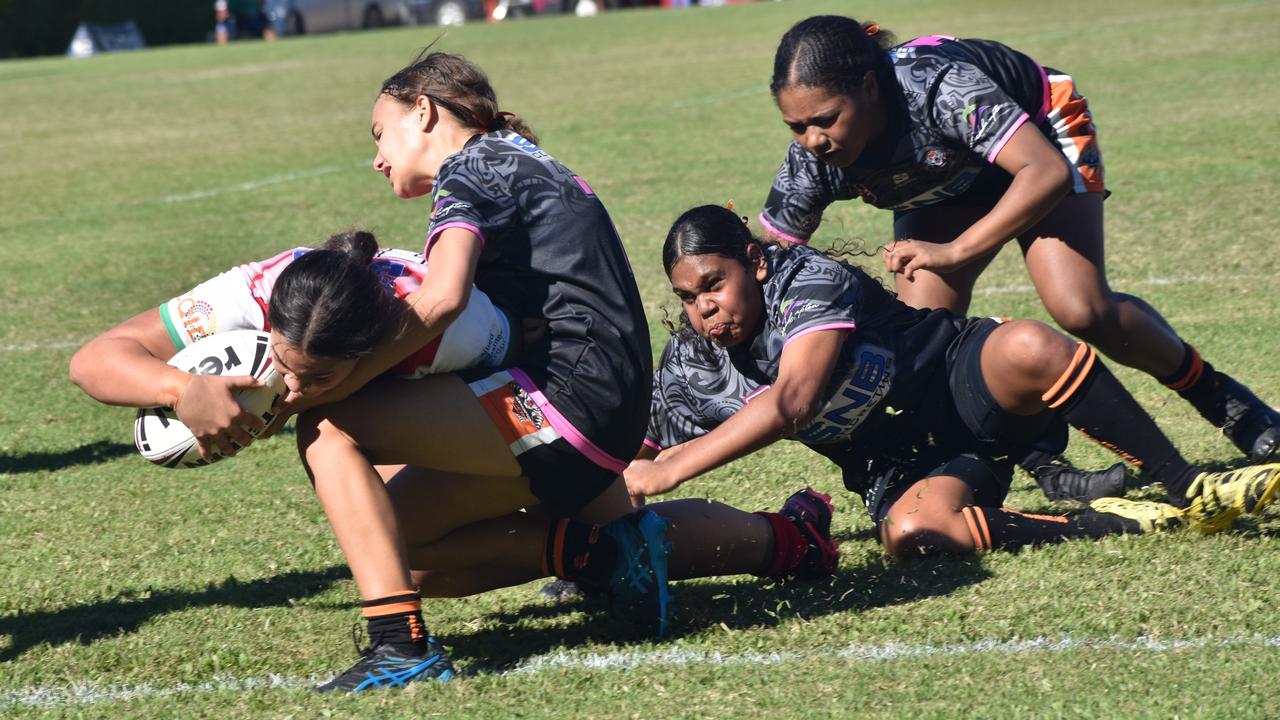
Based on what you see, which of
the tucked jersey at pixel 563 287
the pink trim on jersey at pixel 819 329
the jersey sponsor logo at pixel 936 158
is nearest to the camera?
the tucked jersey at pixel 563 287

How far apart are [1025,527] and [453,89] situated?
1.89 m

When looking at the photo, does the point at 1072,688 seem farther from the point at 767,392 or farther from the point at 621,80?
the point at 621,80

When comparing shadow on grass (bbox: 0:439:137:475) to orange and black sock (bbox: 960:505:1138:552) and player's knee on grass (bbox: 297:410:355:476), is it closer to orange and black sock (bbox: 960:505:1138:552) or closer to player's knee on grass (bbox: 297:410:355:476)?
player's knee on grass (bbox: 297:410:355:476)

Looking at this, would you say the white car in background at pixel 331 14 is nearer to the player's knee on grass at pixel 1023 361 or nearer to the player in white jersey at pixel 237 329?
the player's knee on grass at pixel 1023 361

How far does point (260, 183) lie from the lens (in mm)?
12547

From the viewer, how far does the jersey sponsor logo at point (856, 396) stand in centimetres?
393

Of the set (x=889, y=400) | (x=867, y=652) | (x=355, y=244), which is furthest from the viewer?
(x=889, y=400)

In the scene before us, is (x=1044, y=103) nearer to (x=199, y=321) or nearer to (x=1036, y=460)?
(x=1036, y=460)

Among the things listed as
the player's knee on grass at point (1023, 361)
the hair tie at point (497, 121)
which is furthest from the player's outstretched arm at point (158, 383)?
the player's knee on grass at point (1023, 361)

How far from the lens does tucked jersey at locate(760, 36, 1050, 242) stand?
4.29 m

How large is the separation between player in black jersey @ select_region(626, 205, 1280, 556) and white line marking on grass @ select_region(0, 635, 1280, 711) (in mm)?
434

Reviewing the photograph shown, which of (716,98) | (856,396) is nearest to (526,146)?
(856,396)

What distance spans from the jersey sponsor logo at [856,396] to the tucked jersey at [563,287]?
59 cm

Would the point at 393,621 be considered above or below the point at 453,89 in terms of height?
below
